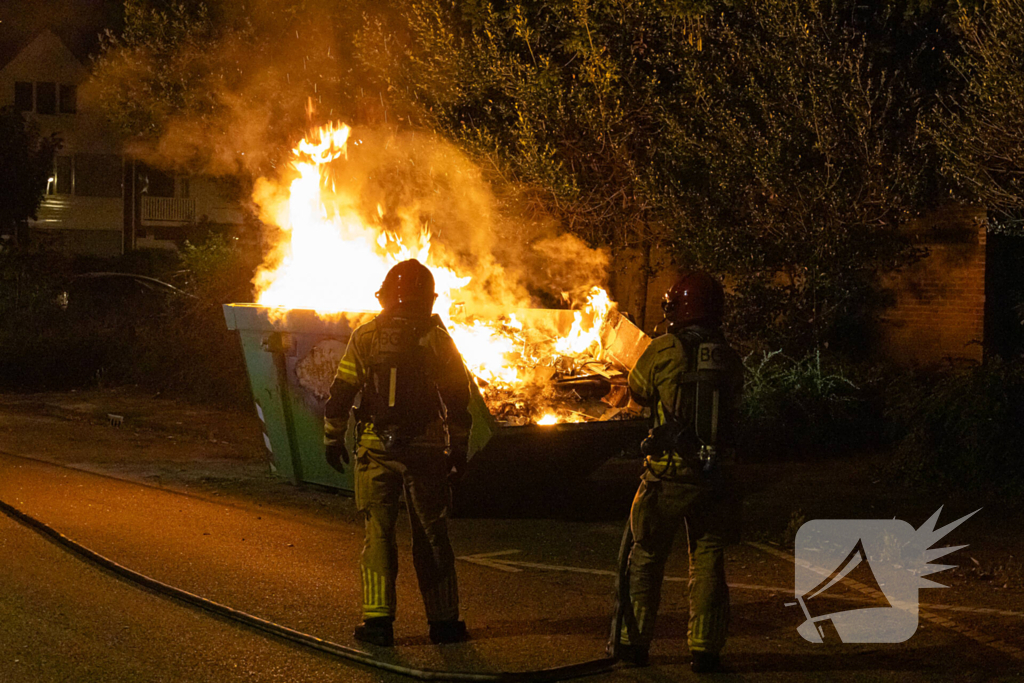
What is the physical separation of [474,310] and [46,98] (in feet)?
121

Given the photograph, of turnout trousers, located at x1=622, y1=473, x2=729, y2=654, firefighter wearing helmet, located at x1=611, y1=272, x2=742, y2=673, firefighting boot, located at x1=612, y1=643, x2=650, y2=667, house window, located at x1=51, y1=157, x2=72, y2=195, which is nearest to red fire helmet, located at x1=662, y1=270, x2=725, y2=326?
firefighter wearing helmet, located at x1=611, y1=272, x2=742, y2=673

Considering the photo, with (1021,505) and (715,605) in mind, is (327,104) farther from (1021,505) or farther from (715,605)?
(715,605)

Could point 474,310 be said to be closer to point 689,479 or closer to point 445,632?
point 445,632

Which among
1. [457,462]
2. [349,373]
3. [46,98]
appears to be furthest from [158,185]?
[457,462]

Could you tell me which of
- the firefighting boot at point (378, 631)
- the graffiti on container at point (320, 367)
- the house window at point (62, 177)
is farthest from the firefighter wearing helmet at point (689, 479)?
the house window at point (62, 177)

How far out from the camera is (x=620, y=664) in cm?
514

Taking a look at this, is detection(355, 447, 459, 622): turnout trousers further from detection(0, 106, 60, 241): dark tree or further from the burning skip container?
detection(0, 106, 60, 241): dark tree

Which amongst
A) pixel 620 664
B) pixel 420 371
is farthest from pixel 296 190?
pixel 620 664

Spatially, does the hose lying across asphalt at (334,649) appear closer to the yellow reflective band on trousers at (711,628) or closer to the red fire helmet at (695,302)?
the yellow reflective band on trousers at (711,628)

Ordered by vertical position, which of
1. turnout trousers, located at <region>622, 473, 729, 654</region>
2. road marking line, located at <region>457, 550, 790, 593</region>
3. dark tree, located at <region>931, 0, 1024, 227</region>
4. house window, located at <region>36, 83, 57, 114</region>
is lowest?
road marking line, located at <region>457, 550, 790, 593</region>

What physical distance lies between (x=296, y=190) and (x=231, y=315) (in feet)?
4.70

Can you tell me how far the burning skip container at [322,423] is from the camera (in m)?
7.86

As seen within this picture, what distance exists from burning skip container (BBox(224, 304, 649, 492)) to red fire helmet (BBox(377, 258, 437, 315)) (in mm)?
2141

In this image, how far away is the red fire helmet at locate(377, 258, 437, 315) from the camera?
215 inches
